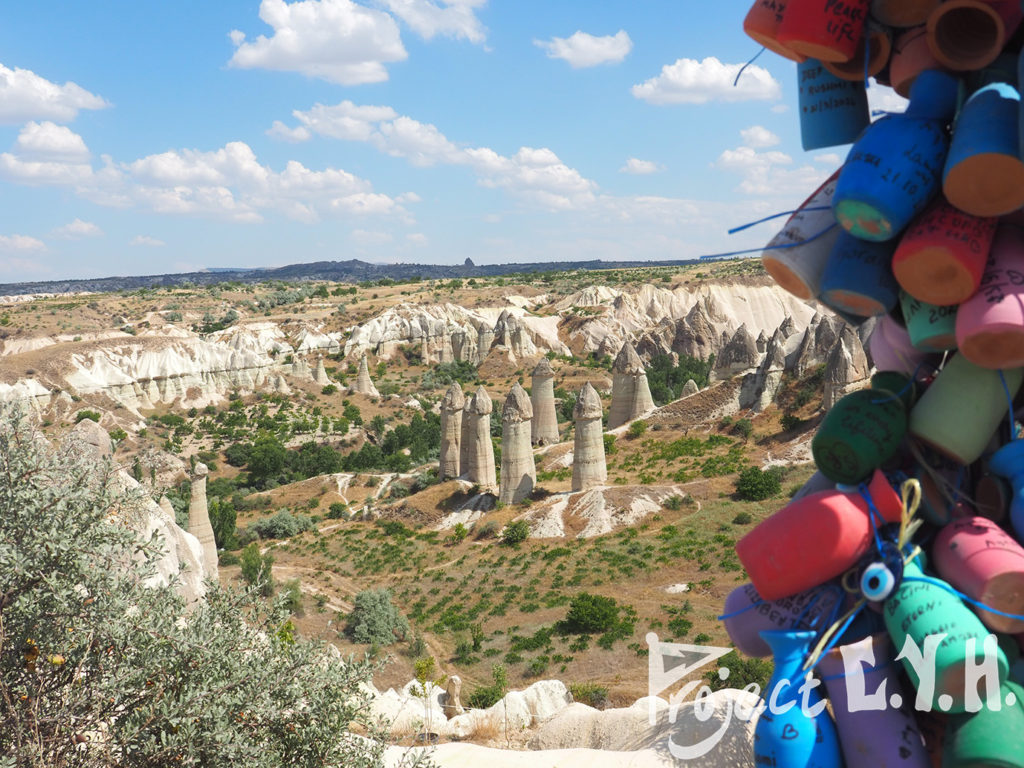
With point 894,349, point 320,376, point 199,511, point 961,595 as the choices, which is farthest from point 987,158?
point 320,376

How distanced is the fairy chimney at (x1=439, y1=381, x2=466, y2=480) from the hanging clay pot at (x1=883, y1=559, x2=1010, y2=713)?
109 feet

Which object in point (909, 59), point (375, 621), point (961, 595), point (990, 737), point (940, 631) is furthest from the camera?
point (375, 621)

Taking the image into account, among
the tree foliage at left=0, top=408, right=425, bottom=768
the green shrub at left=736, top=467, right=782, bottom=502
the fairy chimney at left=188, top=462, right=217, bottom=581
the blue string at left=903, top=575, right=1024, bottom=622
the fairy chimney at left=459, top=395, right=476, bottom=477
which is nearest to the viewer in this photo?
the blue string at left=903, top=575, right=1024, bottom=622

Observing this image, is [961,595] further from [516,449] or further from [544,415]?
[544,415]

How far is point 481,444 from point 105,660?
29.3 metres

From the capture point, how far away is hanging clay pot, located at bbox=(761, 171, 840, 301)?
3641mm

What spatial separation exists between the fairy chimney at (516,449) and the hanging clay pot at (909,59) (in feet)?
92.6

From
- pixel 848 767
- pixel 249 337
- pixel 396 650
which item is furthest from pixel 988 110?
pixel 249 337

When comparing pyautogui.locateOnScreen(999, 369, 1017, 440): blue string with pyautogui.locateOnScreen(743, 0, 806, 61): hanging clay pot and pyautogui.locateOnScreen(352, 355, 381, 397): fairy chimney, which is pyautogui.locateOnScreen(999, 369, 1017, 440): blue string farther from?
pyautogui.locateOnScreen(352, 355, 381, 397): fairy chimney

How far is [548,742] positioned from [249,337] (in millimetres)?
64941

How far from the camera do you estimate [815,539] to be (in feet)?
10.6

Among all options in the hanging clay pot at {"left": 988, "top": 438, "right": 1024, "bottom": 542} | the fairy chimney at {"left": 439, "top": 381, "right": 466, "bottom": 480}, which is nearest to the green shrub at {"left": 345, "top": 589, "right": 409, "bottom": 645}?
the fairy chimney at {"left": 439, "top": 381, "right": 466, "bottom": 480}

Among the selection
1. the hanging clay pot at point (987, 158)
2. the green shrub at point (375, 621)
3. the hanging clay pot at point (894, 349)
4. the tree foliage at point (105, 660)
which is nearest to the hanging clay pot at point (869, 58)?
the hanging clay pot at point (987, 158)

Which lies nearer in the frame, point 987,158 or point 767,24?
point 987,158
